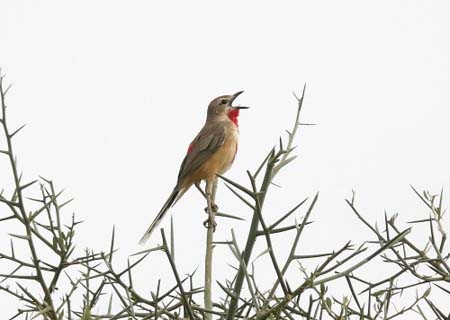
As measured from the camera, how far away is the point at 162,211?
703 centimetres

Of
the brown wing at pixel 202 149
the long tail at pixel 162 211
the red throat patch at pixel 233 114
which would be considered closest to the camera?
the long tail at pixel 162 211

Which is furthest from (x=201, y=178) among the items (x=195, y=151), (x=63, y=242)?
(x=63, y=242)

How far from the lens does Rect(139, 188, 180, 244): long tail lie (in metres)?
6.60

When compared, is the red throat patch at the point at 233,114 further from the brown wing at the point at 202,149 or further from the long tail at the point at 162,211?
the long tail at the point at 162,211

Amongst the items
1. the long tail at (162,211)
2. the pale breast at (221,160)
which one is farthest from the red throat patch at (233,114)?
the long tail at (162,211)

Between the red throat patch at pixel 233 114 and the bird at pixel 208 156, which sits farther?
the red throat patch at pixel 233 114

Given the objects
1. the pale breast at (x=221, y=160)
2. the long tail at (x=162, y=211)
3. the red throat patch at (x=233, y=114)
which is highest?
the red throat patch at (x=233, y=114)

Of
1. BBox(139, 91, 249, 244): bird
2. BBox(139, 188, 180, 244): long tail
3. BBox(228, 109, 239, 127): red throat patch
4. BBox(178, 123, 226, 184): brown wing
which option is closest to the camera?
BBox(139, 188, 180, 244): long tail

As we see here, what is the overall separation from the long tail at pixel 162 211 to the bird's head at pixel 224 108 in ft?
4.41

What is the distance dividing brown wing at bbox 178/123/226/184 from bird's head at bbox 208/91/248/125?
41 centimetres

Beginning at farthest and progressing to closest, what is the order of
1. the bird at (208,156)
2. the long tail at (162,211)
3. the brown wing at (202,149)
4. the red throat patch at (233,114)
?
the red throat patch at (233,114)
the brown wing at (202,149)
the bird at (208,156)
the long tail at (162,211)

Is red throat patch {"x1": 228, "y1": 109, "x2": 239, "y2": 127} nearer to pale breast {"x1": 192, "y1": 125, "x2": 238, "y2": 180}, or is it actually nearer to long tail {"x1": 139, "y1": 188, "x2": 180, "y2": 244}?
pale breast {"x1": 192, "y1": 125, "x2": 238, "y2": 180}

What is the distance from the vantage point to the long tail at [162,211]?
21.7 ft

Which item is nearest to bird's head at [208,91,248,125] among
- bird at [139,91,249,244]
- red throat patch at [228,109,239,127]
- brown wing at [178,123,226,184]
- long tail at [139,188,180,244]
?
red throat patch at [228,109,239,127]
